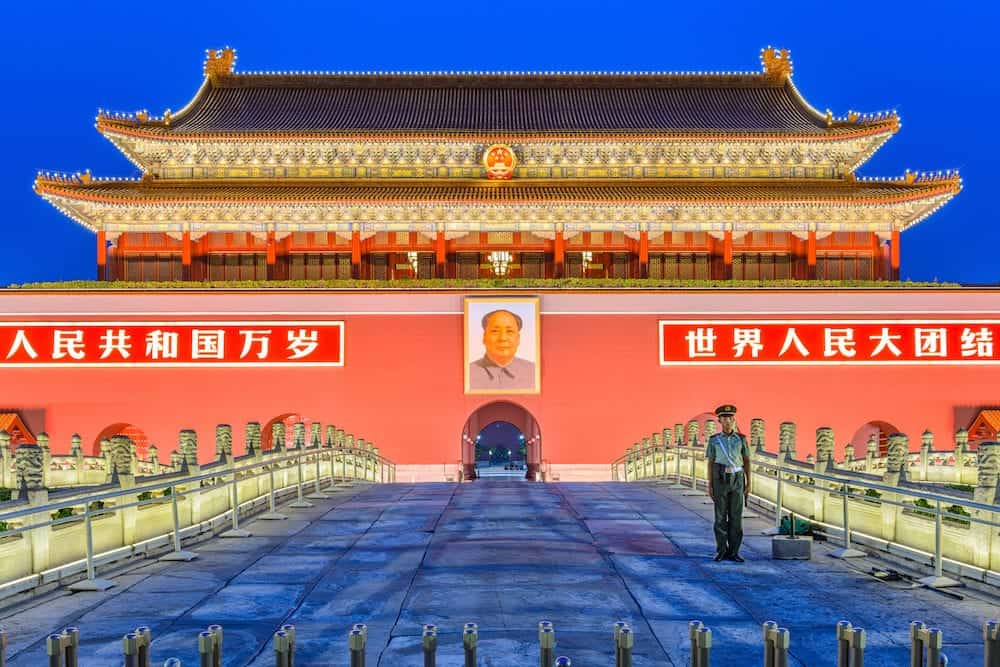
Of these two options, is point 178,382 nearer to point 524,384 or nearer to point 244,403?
point 244,403

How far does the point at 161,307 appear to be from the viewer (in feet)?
88.0

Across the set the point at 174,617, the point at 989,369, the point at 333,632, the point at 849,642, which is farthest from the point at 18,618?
the point at 989,369

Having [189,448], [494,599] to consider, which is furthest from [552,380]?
[494,599]

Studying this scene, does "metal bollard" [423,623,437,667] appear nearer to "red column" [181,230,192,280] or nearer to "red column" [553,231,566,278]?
"red column" [553,231,566,278]

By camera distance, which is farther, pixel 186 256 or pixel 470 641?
pixel 186 256

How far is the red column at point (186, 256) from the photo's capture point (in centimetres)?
2950

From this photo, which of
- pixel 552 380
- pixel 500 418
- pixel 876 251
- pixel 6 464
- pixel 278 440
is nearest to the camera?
pixel 278 440

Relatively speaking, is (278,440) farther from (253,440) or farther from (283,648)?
(283,648)

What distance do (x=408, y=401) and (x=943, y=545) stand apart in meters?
18.9

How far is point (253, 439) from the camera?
14906 mm

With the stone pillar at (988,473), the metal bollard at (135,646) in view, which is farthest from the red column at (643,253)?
the metal bollard at (135,646)

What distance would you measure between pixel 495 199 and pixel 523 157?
11.5ft

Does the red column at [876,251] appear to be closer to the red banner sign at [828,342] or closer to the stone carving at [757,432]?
the red banner sign at [828,342]

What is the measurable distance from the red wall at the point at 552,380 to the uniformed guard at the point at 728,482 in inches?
664
